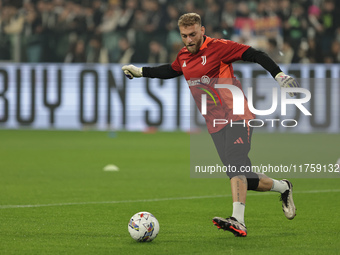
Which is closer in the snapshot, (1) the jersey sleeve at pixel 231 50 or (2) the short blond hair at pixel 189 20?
(2) the short blond hair at pixel 189 20

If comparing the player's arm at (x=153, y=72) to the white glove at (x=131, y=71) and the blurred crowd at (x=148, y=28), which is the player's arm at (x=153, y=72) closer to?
the white glove at (x=131, y=71)

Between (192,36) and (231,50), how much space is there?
40cm

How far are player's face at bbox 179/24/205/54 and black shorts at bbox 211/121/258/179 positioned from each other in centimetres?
83

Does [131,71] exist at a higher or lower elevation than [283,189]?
higher

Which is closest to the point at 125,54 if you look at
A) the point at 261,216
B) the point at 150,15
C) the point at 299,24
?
the point at 150,15

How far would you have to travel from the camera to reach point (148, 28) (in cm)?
2225

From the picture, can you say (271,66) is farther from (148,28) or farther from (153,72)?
(148,28)

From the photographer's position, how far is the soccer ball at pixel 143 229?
694 cm

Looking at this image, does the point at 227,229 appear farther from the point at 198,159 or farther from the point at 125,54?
the point at 125,54

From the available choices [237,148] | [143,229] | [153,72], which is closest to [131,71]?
[153,72]

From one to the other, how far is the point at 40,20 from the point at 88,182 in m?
12.4

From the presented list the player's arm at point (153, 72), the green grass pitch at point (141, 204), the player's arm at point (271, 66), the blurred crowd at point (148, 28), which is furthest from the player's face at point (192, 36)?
the blurred crowd at point (148, 28)

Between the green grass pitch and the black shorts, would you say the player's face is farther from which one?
the green grass pitch

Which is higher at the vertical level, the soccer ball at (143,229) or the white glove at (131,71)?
the white glove at (131,71)
